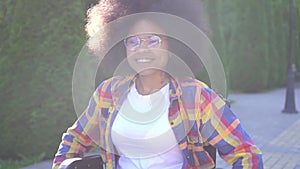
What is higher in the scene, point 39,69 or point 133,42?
point 133,42

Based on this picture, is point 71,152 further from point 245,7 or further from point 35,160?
point 245,7

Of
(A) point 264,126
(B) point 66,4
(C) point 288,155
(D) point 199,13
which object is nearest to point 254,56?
(A) point 264,126

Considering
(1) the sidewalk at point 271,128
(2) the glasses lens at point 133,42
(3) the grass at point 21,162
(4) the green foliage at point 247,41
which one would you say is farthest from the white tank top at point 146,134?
(4) the green foliage at point 247,41

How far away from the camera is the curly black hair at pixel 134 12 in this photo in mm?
2066

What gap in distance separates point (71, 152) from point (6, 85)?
3.33 meters

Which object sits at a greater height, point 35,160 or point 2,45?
point 2,45

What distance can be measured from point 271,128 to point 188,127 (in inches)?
252

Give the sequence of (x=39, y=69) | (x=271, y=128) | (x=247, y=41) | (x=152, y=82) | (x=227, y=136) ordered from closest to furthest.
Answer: (x=227, y=136) < (x=152, y=82) < (x=39, y=69) < (x=271, y=128) < (x=247, y=41)

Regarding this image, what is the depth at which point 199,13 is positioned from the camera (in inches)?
84.0

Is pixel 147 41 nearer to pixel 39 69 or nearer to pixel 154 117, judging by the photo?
pixel 154 117

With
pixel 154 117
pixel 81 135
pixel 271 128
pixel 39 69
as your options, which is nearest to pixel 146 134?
pixel 154 117

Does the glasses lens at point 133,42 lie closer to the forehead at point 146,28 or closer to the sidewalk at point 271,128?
the forehead at point 146,28

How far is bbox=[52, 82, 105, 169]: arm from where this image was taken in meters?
2.15

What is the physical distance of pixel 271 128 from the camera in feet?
26.2
